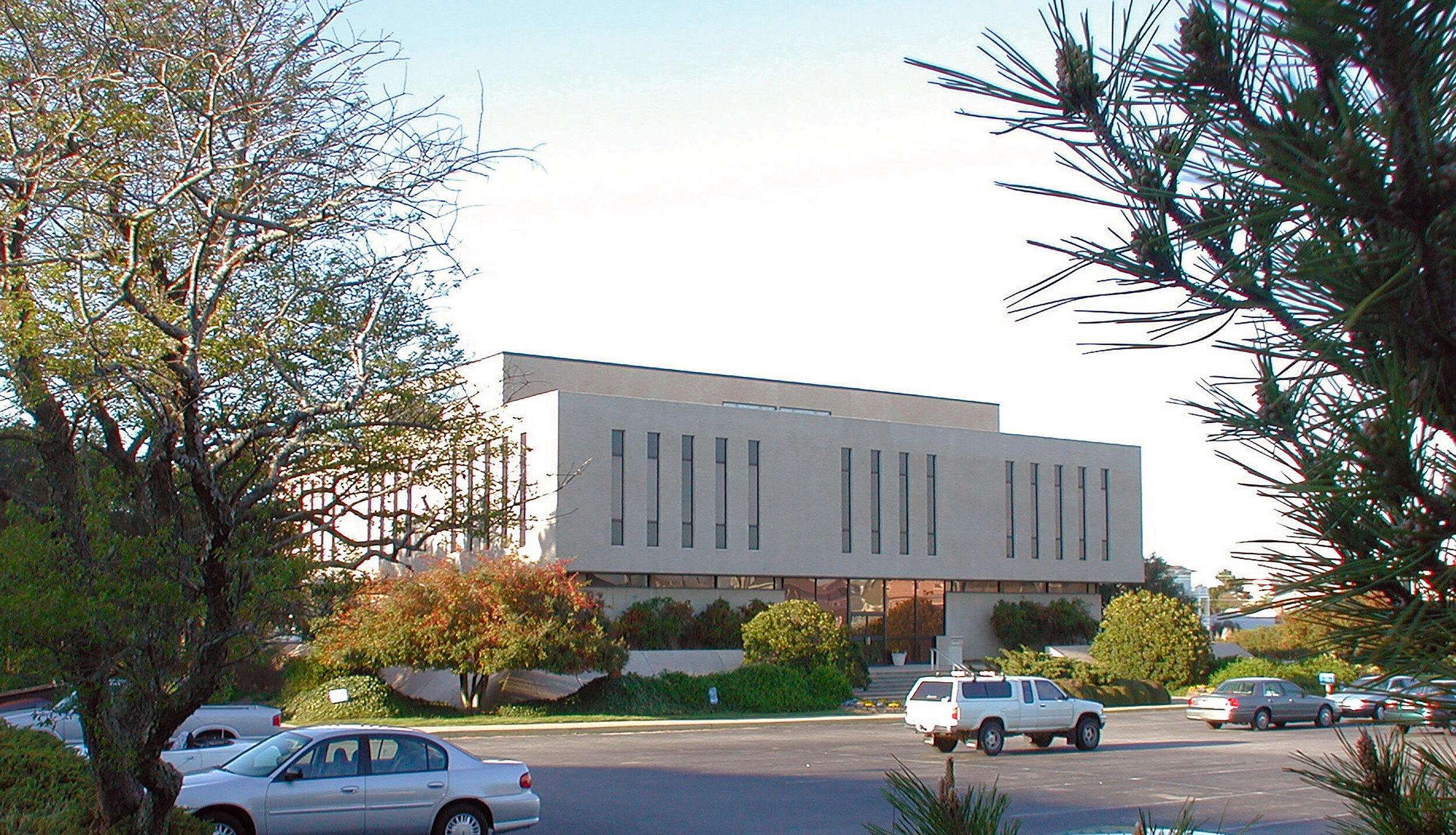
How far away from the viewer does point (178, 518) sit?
1039cm

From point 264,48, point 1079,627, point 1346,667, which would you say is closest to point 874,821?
point 264,48

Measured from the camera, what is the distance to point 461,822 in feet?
48.3

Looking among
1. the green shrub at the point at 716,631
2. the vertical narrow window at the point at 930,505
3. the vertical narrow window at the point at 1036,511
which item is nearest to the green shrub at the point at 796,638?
the green shrub at the point at 716,631

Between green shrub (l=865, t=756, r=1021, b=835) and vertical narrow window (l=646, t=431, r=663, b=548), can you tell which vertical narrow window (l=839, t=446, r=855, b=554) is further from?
green shrub (l=865, t=756, r=1021, b=835)

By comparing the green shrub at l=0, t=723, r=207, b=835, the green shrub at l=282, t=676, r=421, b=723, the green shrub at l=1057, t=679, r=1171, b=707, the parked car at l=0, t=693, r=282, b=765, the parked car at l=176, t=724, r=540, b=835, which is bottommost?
the green shrub at l=1057, t=679, r=1171, b=707

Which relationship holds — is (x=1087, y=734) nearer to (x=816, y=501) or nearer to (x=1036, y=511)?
(x=816, y=501)

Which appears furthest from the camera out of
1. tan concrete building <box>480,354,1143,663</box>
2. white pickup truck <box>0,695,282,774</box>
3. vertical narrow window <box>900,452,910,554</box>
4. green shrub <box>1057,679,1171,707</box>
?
vertical narrow window <box>900,452,910,554</box>

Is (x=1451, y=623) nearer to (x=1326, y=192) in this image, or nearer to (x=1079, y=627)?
(x=1326, y=192)

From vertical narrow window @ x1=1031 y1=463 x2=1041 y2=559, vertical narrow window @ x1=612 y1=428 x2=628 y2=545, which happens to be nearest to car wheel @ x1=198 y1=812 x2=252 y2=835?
vertical narrow window @ x1=612 y1=428 x2=628 y2=545

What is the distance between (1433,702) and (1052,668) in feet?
144

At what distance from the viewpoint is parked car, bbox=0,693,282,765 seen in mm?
21219

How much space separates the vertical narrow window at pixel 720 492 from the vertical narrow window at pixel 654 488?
2.46 meters

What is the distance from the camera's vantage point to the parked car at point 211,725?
21219mm

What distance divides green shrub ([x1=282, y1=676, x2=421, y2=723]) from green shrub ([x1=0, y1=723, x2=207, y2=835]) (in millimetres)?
21021
